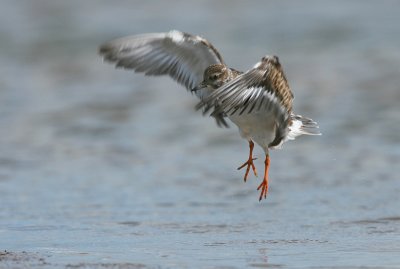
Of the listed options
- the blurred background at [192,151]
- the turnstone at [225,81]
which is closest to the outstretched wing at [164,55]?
the turnstone at [225,81]

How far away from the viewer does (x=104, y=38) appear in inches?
706

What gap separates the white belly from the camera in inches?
306

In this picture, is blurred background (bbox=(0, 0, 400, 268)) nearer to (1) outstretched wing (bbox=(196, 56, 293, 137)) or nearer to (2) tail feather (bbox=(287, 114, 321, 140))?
(2) tail feather (bbox=(287, 114, 321, 140))

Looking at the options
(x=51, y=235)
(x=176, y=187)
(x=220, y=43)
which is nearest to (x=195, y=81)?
(x=176, y=187)

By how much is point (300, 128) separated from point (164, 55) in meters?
1.50

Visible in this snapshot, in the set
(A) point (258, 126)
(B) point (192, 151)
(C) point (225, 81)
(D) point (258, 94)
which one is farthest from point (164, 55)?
(B) point (192, 151)

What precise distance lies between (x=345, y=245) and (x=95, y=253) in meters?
1.95

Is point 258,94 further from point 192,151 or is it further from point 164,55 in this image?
point 192,151

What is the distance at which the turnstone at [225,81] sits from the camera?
7.11m

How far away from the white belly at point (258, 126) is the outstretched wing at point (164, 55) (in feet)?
1.63

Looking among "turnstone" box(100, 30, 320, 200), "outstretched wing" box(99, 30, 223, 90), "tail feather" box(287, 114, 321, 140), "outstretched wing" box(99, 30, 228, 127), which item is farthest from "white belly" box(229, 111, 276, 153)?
"outstretched wing" box(99, 30, 223, 90)

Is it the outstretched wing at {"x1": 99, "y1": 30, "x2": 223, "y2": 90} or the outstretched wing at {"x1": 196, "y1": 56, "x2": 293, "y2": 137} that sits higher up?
the outstretched wing at {"x1": 99, "y1": 30, "x2": 223, "y2": 90}

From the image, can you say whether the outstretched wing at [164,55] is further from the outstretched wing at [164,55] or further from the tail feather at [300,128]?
the tail feather at [300,128]

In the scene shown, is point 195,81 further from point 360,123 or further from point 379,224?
point 360,123
